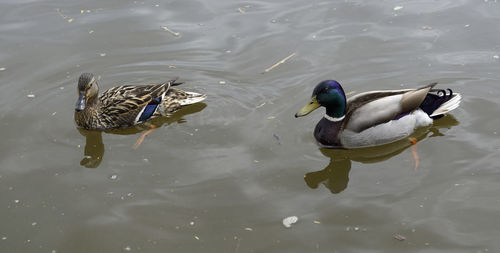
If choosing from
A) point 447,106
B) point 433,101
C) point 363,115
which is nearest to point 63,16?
point 363,115

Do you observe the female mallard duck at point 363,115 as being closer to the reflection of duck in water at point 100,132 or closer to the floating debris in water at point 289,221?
the floating debris in water at point 289,221

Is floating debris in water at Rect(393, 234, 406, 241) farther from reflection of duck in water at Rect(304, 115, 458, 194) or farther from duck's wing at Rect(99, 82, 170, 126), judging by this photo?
duck's wing at Rect(99, 82, 170, 126)

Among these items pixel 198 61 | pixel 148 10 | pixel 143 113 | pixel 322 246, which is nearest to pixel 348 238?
pixel 322 246

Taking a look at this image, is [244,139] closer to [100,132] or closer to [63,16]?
[100,132]

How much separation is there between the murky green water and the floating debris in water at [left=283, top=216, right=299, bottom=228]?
0.06 metres

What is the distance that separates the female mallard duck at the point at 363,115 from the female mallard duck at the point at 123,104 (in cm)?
178

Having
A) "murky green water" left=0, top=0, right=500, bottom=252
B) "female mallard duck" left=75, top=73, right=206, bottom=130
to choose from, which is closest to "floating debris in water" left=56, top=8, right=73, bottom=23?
"murky green water" left=0, top=0, right=500, bottom=252

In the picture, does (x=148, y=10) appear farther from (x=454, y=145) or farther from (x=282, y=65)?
(x=454, y=145)

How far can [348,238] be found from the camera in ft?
17.3

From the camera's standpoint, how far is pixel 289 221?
5.54 meters

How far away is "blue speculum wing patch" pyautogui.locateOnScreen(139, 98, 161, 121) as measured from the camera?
739 cm

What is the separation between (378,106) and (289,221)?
1.92 metres

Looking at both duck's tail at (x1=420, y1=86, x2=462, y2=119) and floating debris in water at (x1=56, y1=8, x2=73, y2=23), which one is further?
floating debris in water at (x1=56, y1=8, x2=73, y2=23)

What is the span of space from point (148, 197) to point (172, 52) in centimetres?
355
